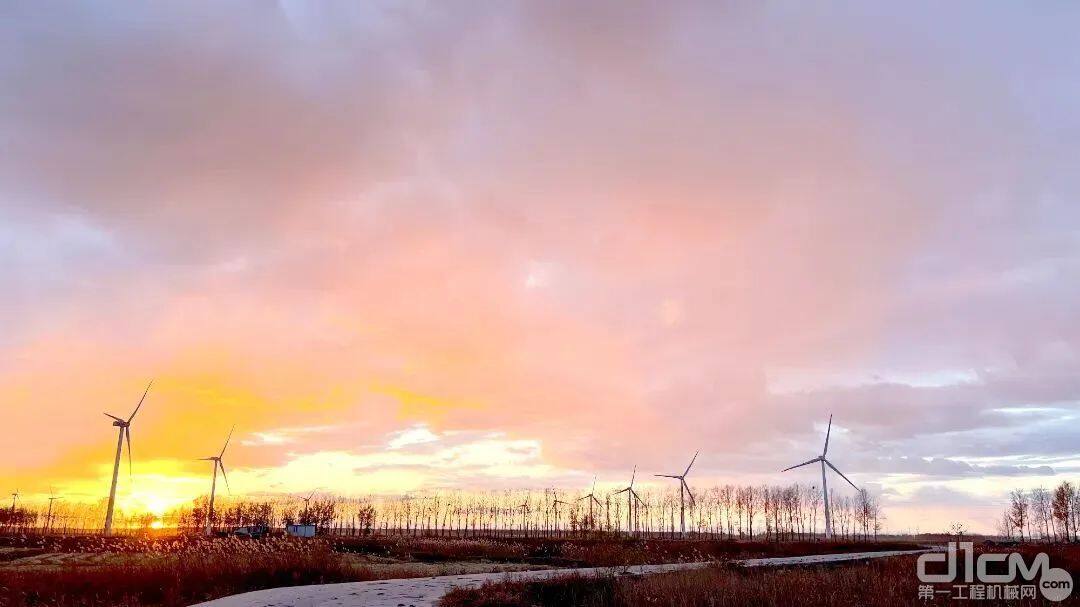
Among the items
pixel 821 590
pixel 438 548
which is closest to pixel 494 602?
pixel 821 590

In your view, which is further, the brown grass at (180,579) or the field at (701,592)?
the brown grass at (180,579)

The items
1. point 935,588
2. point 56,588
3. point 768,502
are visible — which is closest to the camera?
point 935,588

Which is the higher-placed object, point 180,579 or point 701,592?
point 701,592

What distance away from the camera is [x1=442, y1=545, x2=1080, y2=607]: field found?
19.1 m

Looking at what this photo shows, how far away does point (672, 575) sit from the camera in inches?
934

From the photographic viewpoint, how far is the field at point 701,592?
19.1 m

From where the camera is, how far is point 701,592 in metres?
20.0

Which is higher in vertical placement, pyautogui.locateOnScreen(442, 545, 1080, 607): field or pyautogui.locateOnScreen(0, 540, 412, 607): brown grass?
pyautogui.locateOnScreen(442, 545, 1080, 607): field

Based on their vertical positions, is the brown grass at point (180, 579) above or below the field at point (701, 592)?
below

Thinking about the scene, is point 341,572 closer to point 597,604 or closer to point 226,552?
point 226,552

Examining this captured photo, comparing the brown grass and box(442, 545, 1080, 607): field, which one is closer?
box(442, 545, 1080, 607): field

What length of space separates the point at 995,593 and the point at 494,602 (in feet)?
50.2

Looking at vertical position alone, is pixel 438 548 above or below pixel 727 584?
below

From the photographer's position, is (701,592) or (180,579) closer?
(701,592)
